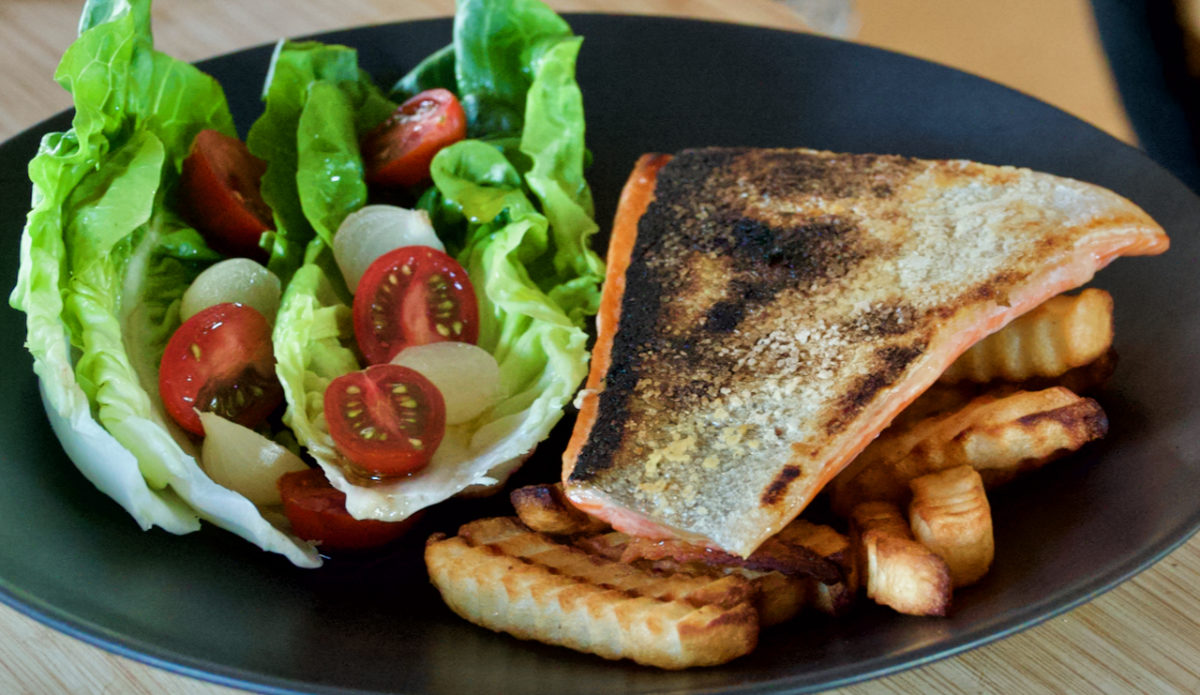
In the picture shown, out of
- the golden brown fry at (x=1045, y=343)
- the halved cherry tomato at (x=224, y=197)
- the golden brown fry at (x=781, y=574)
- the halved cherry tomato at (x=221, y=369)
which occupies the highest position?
the golden brown fry at (x=1045, y=343)

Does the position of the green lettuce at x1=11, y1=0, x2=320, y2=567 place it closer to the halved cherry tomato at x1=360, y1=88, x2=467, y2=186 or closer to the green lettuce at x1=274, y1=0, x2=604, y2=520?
the green lettuce at x1=274, y1=0, x2=604, y2=520

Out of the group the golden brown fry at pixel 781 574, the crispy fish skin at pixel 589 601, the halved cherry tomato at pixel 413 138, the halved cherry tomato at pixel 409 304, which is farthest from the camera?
the halved cherry tomato at pixel 413 138

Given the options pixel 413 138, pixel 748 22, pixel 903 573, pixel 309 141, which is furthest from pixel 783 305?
pixel 748 22

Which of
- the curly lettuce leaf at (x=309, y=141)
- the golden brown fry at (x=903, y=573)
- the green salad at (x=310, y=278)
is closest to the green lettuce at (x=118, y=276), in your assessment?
the green salad at (x=310, y=278)

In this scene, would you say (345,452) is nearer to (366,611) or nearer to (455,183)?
(366,611)

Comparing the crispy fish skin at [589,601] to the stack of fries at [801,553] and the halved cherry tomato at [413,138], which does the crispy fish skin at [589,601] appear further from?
the halved cherry tomato at [413,138]

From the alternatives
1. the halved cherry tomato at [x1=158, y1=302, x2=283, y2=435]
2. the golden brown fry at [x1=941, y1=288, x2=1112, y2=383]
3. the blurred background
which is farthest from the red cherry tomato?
the blurred background
